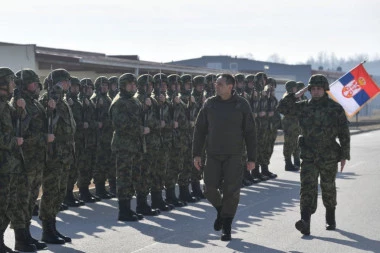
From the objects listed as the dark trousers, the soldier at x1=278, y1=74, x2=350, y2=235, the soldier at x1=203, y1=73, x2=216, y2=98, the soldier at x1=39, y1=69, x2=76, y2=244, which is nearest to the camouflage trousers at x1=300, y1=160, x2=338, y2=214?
the soldier at x1=278, y1=74, x2=350, y2=235

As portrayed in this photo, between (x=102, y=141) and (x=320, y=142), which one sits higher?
(x=320, y=142)

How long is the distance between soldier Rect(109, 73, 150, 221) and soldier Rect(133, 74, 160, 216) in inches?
15.0

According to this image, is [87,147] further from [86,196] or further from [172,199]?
[172,199]

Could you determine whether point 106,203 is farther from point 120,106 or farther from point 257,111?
point 257,111

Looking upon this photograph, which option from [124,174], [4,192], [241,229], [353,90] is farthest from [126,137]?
[353,90]

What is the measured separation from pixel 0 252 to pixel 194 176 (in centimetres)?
588

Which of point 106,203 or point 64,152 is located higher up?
point 64,152

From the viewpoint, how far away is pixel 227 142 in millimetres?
9742

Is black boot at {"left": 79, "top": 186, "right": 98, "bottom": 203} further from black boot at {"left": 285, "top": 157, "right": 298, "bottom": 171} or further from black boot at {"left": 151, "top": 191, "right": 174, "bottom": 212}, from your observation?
black boot at {"left": 285, "top": 157, "right": 298, "bottom": 171}

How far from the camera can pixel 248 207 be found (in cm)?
1293

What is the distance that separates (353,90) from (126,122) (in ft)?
22.6

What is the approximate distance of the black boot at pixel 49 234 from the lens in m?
9.68

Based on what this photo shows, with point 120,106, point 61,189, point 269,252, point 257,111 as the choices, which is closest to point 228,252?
point 269,252

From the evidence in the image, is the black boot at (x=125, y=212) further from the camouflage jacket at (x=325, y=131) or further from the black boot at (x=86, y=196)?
the camouflage jacket at (x=325, y=131)
